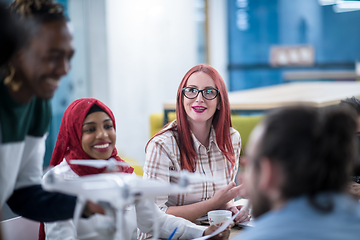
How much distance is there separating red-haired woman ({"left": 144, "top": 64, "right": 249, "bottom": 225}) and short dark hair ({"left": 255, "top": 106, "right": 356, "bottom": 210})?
0.88 metres

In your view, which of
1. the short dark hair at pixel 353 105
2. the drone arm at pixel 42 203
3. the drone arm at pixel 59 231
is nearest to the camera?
the drone arm at pixel 42 203

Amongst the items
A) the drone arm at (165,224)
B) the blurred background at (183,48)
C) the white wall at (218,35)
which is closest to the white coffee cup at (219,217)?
the drone arm at (165,224)

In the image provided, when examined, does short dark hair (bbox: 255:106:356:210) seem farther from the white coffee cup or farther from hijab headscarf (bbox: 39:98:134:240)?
hijab headscarf (bbox: 39:98:134:240)

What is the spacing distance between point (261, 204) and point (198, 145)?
1.02 meters

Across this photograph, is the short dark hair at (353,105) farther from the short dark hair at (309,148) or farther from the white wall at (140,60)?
the white wall at (140,60)

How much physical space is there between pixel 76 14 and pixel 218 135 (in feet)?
10.3

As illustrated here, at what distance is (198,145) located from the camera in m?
1.84

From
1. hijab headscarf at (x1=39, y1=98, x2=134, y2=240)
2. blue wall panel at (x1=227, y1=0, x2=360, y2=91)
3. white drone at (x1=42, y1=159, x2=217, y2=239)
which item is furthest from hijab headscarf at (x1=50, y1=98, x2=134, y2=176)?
blue wall panel at (x1=227, y1=0, x2=360, y2=91)

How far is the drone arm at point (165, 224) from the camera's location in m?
1.35

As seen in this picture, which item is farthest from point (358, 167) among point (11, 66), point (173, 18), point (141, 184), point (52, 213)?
point (173, 18)

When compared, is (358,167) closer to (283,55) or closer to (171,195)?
(171,195)

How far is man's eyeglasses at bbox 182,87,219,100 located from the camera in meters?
1.83

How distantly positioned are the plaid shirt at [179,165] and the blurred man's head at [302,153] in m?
0.85

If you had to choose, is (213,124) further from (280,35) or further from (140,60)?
(280,35)
